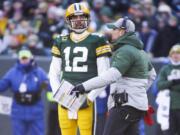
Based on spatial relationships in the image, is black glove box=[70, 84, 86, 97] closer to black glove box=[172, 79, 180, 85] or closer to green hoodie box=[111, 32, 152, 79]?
green hoodie box=[111, 32, 152, 79]

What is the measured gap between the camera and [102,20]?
1750 centimetres

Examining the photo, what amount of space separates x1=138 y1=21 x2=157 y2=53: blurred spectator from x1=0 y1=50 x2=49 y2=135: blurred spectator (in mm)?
3287

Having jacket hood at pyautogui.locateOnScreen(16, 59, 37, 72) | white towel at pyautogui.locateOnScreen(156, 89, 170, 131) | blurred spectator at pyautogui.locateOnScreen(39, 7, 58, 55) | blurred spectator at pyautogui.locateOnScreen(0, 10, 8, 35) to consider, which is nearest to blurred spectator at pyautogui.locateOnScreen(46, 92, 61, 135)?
jacket hood at pyautogui.locateOnScreen(16, 59, 37, 72)

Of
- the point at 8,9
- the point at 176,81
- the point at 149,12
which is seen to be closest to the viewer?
the point at 176,81

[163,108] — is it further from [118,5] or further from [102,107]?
[118,5]

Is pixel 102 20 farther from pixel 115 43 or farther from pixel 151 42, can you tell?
pixel 115 43

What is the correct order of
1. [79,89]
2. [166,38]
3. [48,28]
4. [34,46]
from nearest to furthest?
[79,89], [34,46], [166,38], [48,28]

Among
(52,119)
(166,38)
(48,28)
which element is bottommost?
(52,119)

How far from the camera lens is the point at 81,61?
912 centimetres

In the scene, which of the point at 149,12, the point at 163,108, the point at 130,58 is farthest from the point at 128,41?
the point at 149,12

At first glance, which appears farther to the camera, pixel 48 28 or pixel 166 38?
pixel 48 28

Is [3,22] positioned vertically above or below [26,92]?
above

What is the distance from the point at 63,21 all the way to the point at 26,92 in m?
4.28

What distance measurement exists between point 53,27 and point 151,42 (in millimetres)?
2251
